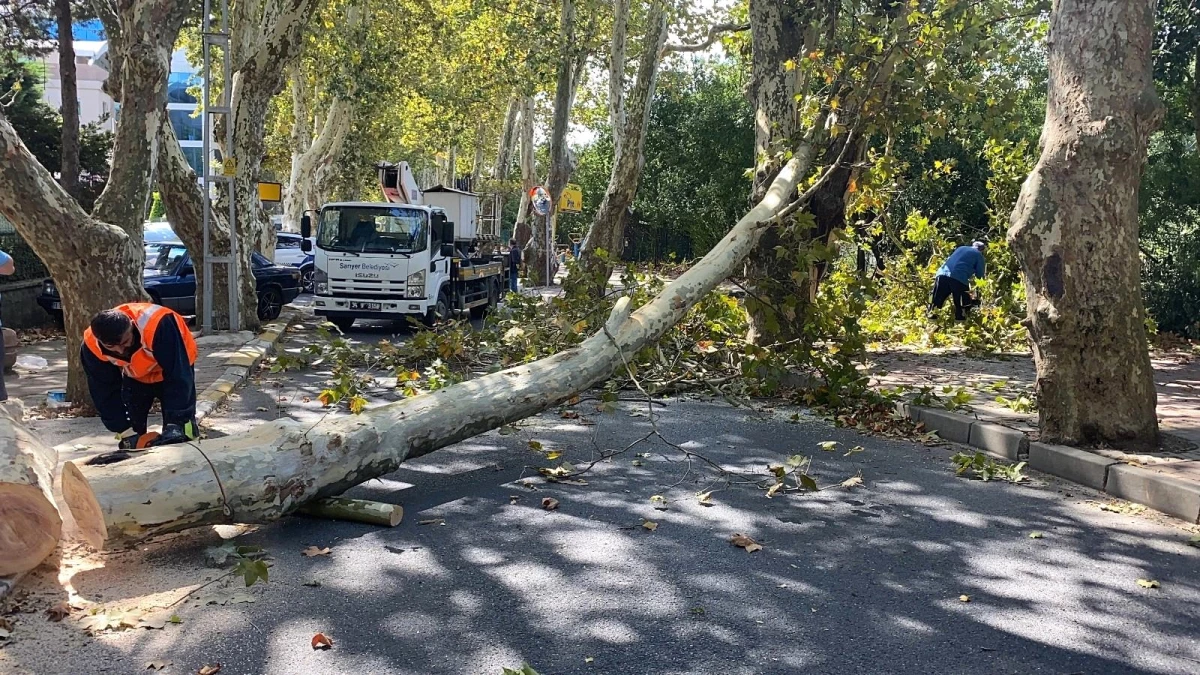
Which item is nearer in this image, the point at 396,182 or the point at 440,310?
the point at 440,310

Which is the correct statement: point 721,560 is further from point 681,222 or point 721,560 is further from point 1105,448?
point 681,222

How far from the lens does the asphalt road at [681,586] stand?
380 cm

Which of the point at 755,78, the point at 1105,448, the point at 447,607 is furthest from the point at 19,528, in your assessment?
the point at 755,78

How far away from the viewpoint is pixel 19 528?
432cm

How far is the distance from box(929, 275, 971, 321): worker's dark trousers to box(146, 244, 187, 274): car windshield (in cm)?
1196

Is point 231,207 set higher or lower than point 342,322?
higher

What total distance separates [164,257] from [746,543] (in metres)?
14.2

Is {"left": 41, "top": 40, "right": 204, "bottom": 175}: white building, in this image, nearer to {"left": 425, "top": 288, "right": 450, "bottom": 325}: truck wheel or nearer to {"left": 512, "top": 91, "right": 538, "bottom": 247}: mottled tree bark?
{"left": 512, "top": 91, "right": 538, "bottom": 247}: mottled tree bark

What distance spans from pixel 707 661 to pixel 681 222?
33.9 meters

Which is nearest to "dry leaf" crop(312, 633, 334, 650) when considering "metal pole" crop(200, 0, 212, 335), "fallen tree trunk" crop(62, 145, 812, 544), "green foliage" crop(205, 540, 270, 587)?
"green foliage" crop(205, 540, 270, 587)

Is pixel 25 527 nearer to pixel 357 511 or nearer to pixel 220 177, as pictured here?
pixel 357 511

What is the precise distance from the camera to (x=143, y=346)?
5852 millimetres

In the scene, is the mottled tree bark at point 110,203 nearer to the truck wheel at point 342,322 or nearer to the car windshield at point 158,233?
the truck wheel at point 342,322

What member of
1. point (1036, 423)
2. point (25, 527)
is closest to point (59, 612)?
point (25, 527)
